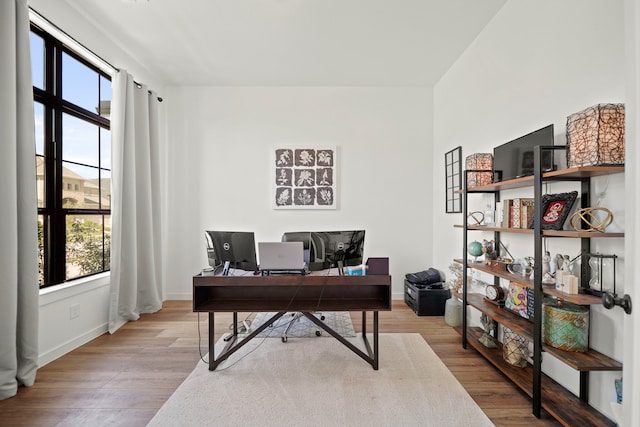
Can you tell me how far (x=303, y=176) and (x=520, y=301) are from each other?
112 inches

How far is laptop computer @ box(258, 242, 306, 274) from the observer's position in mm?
2314

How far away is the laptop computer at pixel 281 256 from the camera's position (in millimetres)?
2314

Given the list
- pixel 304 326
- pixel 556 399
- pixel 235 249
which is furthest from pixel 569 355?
pixel 235 249

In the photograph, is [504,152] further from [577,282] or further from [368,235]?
[368,235]

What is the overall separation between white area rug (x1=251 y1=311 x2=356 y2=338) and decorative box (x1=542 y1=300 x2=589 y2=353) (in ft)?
5.29

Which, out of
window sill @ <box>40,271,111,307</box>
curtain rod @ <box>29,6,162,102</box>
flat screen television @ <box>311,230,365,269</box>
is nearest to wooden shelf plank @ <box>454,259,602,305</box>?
flat screen television @ <box>311,230,365,269</box>

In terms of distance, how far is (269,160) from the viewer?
13.6ft

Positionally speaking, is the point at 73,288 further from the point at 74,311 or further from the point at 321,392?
the point at 321,392

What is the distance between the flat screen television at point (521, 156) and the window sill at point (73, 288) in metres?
3.74

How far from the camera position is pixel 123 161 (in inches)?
124

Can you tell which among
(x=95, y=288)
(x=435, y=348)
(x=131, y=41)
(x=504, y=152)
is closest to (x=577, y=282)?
(x=504, y=152)

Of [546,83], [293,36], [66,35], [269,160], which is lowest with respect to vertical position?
[269,160]

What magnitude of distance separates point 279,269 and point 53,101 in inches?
96.6

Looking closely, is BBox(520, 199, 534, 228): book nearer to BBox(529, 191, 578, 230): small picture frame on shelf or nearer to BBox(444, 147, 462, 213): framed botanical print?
BBox(529, 191, 578, 230): small picture frame on shelf
